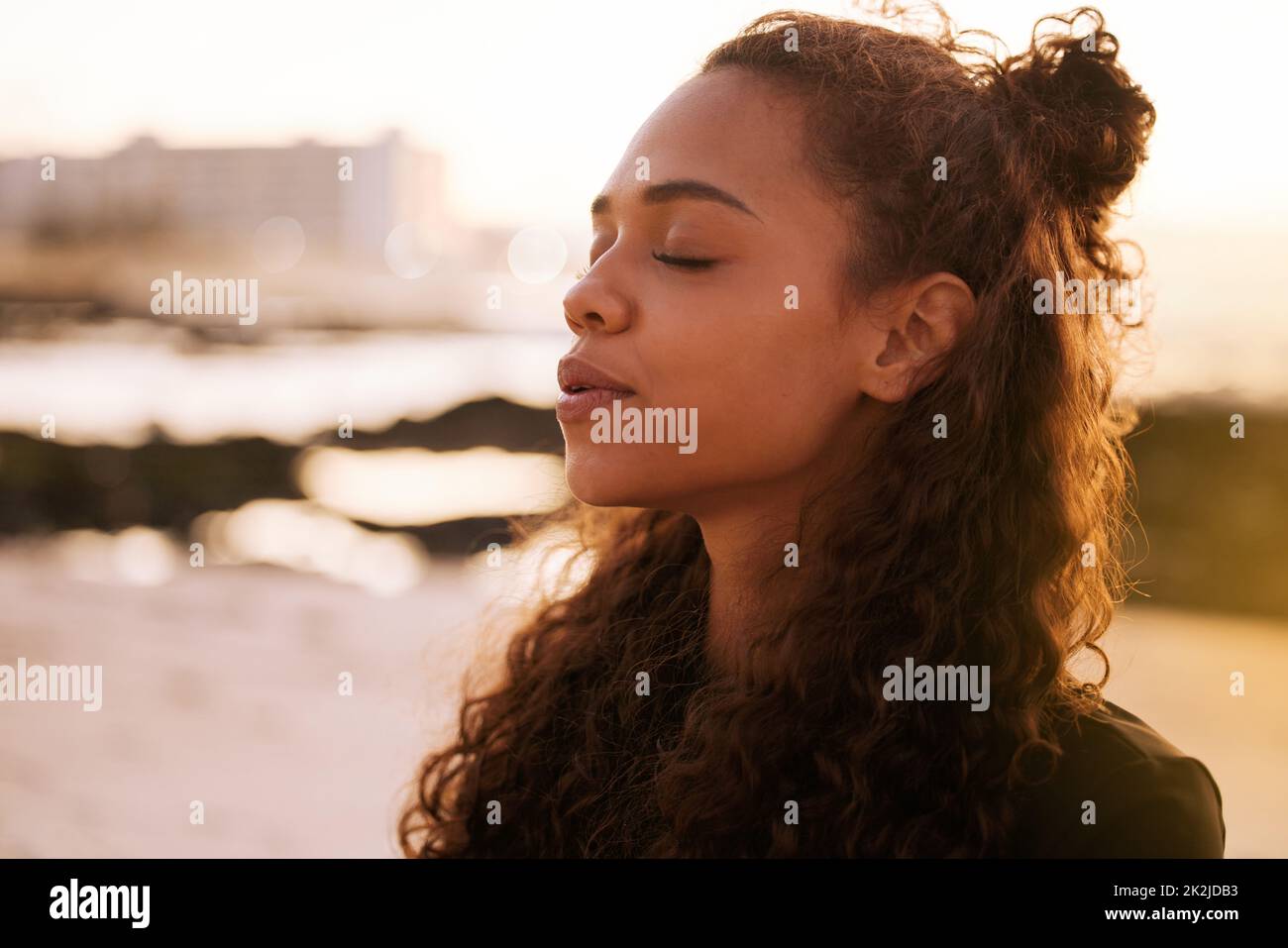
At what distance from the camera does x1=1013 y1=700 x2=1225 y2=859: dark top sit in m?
1.20

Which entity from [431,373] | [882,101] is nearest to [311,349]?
[431,373]

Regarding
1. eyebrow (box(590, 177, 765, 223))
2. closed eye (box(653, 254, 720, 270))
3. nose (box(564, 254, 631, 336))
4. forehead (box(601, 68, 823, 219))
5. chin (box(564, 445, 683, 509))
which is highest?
forehead (box(601, 68, 823, 219))

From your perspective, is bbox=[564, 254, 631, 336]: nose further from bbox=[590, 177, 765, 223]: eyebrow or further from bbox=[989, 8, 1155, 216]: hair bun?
bbox=[989, 8, 1155, 216]: hair bun

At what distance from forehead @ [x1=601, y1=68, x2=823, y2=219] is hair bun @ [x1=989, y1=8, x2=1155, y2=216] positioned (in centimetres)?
33

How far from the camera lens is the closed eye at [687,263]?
4.69 ft

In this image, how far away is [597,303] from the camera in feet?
4.73

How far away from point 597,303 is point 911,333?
16.8 inches

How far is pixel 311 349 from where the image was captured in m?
7.60
